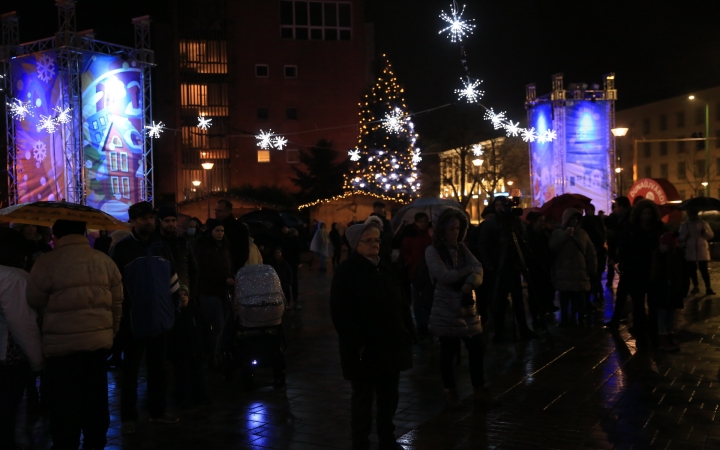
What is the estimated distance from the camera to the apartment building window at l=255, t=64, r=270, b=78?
5778 cm

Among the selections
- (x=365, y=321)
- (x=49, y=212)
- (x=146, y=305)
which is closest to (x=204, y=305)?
(x=146, y=305)

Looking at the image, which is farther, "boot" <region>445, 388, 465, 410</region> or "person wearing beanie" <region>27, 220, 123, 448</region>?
"boot" <region>445, 388, 465, 410</region>

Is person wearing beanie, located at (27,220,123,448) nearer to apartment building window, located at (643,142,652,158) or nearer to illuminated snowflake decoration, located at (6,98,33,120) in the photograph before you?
illuminated snowflake decoration, located at (6,98,33,120)

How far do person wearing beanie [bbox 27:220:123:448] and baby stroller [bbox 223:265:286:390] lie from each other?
2.46 metres

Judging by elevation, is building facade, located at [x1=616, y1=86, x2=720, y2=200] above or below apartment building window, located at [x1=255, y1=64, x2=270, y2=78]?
below

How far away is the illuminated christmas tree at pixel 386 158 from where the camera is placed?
159 ft

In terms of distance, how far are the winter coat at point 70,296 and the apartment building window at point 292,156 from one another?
53093 mm

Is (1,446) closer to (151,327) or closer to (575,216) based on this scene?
(151,327)

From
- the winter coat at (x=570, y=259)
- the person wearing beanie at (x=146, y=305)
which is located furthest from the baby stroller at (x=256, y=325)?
the winter coat at (x=570, y=259)

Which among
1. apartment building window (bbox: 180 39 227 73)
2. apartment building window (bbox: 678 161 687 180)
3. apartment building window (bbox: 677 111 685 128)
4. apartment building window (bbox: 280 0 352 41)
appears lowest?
apartment building window (bbox: 678 161 687 180)

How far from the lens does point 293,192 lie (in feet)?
186

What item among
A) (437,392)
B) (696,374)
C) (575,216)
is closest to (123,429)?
(437,392)

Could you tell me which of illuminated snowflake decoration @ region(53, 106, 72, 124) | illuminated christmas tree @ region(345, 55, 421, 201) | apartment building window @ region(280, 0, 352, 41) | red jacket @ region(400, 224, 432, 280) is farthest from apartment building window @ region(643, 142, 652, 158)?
red jacket @ region(400, 224, 432, 280)

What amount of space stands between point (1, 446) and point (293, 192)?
168 feet
